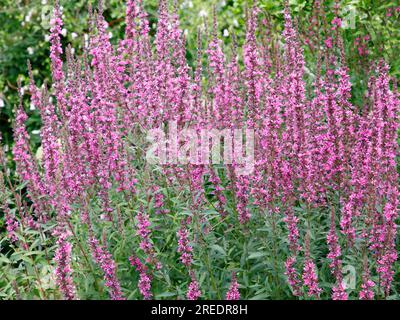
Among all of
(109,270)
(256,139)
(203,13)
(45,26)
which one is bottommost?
(109,270)

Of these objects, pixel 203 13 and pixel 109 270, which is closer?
pixel 109 270

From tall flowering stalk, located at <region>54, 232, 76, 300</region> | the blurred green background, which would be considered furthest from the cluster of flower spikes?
the blurred green background

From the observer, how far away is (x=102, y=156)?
4.81 meters

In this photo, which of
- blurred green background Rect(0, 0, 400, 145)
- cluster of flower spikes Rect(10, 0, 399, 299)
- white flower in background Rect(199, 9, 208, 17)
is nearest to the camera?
cluster of flower spikes Rect(10, 0, 399, 299)

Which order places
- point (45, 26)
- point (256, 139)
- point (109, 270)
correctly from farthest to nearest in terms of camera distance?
point (45, 26), point (256, 139), point (109, 270)

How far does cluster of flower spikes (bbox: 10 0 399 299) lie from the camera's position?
4.21 m

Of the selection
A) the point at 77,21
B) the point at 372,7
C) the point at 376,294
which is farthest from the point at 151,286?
the point at 77,21

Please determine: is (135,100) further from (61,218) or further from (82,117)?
(61,218)

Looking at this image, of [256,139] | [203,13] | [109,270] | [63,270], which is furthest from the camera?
[203,13]

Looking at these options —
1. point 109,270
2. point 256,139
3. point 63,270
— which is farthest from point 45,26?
point 63,270

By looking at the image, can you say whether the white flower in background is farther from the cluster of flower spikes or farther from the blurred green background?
the cluster of flower spikes

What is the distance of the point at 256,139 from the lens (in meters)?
4.48

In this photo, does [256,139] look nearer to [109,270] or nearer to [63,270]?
[109,270]
